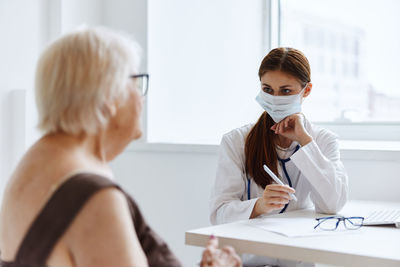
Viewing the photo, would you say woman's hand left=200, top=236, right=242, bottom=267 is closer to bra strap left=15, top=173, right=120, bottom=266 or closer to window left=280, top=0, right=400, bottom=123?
bra strap left=15, top=173, right=120, bottom=266

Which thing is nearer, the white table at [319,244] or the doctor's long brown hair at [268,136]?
the white table at [319,244]

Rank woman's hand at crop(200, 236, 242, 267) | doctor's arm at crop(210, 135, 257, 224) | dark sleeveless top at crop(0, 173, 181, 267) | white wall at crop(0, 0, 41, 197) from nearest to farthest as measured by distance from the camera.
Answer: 1. dark sleeveless top at crop(0, 173, 181, 267)
2. woman's hand at crop(200, 236, 242, 267)
3. doctor's arm at crop(210, 135, 257, 224)
4. white wall at crop(0, 0, 41, 197)

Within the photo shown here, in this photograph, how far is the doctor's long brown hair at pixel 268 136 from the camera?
6.85 ft

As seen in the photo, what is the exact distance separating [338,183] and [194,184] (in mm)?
956

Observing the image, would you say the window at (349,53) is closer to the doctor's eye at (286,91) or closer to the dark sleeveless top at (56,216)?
the doctor's eye at (286,91)

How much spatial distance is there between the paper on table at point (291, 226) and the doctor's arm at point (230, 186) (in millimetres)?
160

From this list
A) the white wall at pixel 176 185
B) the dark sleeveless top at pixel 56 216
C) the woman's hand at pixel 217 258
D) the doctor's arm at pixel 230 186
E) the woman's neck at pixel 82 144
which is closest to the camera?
the dark sleeveless top at pixel 56 216

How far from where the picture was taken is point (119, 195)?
0.92 metres

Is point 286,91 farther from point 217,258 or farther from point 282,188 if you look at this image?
point 217,258

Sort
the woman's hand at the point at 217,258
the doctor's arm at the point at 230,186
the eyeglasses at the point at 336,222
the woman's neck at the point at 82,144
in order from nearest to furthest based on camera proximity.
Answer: the woman's neck at the point at 82,144
the woman's hand at the point at 217,258
the eyeglasses at the point at 336,222
the doctor's arm at the point at 230,186

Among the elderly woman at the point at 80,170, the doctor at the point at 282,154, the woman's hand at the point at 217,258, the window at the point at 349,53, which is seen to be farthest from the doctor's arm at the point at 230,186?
the window at the point at 349,53

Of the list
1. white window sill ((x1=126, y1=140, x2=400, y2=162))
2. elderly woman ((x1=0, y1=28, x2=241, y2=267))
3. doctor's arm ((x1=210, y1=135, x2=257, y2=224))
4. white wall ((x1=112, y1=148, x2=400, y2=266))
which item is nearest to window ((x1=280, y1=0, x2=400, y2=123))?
white window sill ((x1=126, y1=140, x2=400, y2=162))

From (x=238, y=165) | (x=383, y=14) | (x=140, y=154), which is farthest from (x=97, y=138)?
(x=383, y=14)

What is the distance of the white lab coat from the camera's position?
198 centimetres
